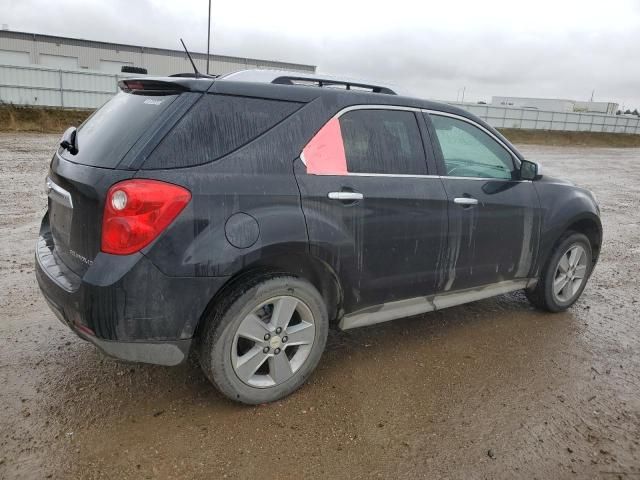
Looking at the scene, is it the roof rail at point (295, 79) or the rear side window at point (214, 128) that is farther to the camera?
the roof rail at point (295, 79)

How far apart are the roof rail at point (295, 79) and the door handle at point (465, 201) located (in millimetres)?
858

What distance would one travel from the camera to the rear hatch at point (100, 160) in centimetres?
256

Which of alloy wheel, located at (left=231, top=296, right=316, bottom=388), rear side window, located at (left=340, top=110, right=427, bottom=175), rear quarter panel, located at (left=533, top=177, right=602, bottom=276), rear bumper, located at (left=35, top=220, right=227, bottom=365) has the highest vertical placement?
rear side window, located at (left=340, top=110, right=427, bottom=175)

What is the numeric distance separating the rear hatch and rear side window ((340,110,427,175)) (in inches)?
38.7

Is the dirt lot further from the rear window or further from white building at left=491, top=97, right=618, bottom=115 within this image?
white building at left=491, top=97, right=618, bottom=115

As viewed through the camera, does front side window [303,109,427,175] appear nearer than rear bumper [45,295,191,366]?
No

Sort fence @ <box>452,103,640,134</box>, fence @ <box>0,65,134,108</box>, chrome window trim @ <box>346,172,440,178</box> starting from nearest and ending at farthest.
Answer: chrome window trim @ <box>346,172,440,178</box> < fence @ <box>0,65,134,108</box> < fence @ <box>452,103,640,134</box>

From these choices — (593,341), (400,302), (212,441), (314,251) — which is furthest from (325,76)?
(593,341)

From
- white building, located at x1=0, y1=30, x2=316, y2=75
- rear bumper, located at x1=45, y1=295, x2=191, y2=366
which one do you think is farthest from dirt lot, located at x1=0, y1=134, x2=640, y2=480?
white building, located at x1=0, y1=30, x2=316, y2=75

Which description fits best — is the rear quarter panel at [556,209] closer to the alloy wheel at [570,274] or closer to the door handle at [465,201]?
the alloy wheel at [570,274]

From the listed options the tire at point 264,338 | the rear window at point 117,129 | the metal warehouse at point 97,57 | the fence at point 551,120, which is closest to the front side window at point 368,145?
the tire at point 264,338

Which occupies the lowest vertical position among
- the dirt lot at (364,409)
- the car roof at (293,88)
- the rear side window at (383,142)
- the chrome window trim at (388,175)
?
the dirt lot at (364,409)

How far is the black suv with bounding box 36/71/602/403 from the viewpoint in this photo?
253 cm

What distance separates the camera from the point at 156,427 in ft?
9.09
